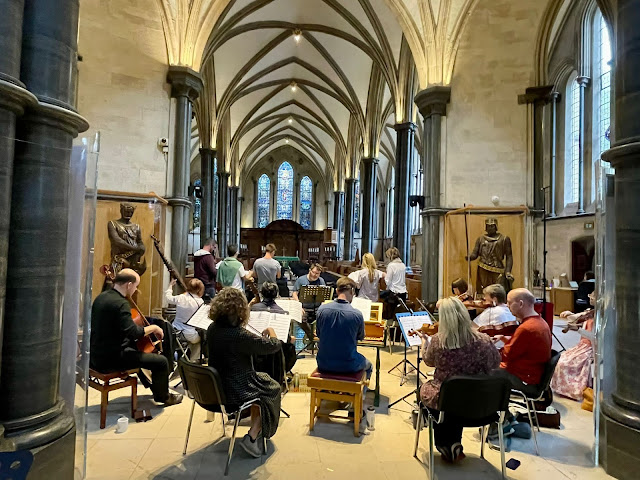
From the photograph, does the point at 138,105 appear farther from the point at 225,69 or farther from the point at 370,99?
the point at 370,99

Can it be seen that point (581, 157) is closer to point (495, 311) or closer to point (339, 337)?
point (495, 311)

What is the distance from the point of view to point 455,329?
2.80m

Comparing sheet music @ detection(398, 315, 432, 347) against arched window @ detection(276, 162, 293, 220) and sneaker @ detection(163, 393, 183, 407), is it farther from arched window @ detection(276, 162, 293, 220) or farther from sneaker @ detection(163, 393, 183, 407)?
arched window @ detection(276, 162, 293, 220)

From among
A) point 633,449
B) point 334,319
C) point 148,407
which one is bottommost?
point 148,407

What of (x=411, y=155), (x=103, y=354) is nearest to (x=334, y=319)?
(x=103, y=354)

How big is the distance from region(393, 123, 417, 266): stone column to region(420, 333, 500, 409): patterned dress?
8808mm

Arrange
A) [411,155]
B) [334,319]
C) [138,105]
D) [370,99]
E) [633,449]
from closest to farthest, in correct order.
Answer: [633,449] < [334,319] < [138,105] < [411,155] < [370,99]

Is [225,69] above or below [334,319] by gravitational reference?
above

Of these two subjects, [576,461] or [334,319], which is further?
[334,319]

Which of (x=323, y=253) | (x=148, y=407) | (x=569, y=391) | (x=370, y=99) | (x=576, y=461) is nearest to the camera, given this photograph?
(x=576, y=461)

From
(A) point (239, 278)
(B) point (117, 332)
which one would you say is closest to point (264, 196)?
(A) point (239, 278)

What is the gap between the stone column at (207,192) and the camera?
14.9 metres

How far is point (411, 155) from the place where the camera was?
11625 millimetres

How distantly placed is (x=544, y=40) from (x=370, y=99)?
9.44 metres
